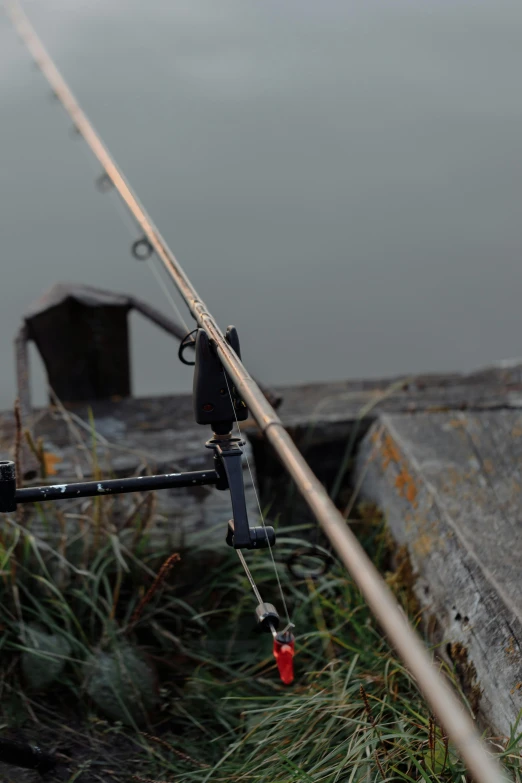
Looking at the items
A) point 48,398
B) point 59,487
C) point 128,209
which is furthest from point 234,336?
point 48,398

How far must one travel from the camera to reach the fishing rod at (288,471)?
96cm

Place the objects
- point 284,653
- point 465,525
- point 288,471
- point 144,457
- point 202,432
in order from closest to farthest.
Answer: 1. point 288,471
2. point 284,653
3. point 465,525
4. point 144,457
5. point 202,432

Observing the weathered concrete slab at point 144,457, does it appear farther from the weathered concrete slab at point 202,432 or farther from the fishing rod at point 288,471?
the fishing rod at point 288,471

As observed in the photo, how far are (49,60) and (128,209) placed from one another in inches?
61.0

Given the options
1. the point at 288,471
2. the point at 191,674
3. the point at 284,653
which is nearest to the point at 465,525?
Result: the point at 191,674

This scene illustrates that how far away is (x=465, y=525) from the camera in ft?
8.95

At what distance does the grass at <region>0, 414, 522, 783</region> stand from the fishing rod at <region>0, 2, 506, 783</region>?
1.21ft

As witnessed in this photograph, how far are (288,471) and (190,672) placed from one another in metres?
1.92

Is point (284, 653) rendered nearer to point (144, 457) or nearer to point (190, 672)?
point (190, 672)

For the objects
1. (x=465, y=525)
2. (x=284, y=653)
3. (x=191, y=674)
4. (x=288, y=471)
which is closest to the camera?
(x=288, y=471)

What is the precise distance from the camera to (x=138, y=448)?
388cm

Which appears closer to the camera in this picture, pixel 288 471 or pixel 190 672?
pixel 288 471

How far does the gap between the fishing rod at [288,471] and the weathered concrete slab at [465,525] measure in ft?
0.69

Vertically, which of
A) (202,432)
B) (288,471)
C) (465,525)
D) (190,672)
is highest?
(288,471)
